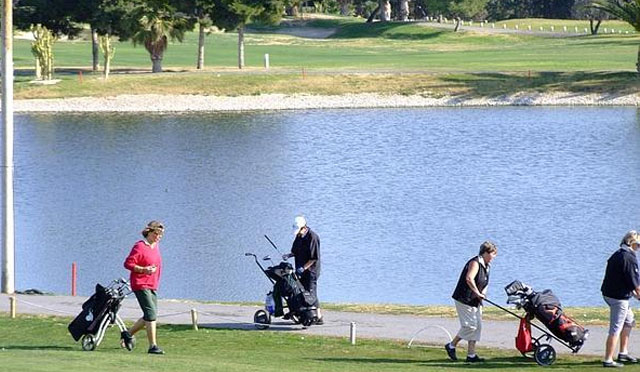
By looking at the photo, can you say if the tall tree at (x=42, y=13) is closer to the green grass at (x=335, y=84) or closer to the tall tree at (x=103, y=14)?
the tall tree at (x=103, y=14)

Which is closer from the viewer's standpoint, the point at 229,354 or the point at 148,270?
the point at 148,270

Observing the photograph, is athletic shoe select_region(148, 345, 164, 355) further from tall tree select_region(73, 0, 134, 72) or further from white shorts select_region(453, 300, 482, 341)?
tall tree select_region(73, 0, 134, 72)

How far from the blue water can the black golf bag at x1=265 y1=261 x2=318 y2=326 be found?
6404 mm

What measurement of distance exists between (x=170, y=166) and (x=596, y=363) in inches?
1340

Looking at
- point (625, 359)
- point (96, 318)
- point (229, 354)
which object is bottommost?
point (229, 354)

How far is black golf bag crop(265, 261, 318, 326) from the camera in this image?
1964 cm

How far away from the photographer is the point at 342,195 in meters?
42.5

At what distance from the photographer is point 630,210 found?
125ft

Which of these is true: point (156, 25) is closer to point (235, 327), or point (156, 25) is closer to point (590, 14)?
point (235, 327)

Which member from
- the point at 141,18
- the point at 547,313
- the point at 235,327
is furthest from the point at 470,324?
the point at 141,18

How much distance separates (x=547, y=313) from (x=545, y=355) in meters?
0.56

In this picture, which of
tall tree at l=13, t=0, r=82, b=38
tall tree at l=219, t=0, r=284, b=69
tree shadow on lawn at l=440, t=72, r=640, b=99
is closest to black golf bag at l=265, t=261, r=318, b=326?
tree shadow on lawn at l=440, t=72, r=640, b=99

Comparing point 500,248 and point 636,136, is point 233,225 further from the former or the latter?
point 636,136

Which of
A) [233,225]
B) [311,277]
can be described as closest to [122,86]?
[233,225]
